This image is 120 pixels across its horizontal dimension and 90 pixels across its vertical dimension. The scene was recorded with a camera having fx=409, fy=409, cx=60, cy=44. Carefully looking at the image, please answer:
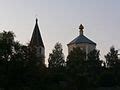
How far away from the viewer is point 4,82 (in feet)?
118

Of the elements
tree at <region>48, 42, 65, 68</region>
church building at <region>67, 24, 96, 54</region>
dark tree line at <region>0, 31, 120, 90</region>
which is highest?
church building at <region>67, 24, 96, 54</region>

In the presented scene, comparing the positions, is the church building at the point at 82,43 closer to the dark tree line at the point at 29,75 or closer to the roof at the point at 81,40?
the roof at the point at 81,40

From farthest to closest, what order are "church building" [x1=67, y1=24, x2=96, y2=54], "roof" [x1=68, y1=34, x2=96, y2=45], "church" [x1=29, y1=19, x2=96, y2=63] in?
"roof" [x1=68, y1=34, x2=96, y2=45] < "church building" [x1=67, y1=24, x2=96, y2=54] < "church" [x1=29, y1=19, x2=96, y2=63]

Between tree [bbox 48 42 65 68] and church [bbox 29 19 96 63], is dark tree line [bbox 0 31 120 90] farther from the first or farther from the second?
church [bbox 29 19 96 63]

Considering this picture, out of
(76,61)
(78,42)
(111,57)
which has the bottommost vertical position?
(76,61)

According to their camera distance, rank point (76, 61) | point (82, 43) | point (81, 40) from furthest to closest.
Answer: point (81, 40) → point (82, 43) → point (76, 61)

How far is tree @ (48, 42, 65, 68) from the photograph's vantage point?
59019 millimetres

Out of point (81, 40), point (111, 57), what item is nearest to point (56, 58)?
point (111, 57)

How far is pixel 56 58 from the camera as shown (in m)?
60.9

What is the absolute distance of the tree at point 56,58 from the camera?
59019 millimetres

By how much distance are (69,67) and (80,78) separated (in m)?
14.3

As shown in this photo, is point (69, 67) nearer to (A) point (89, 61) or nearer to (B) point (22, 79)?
(A) point (89, 61)

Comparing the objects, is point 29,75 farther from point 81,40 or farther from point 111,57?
point 81,40

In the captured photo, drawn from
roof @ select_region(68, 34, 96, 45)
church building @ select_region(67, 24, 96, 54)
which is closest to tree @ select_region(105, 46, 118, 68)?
church building @ select_region(67, 24, 96, 54)
